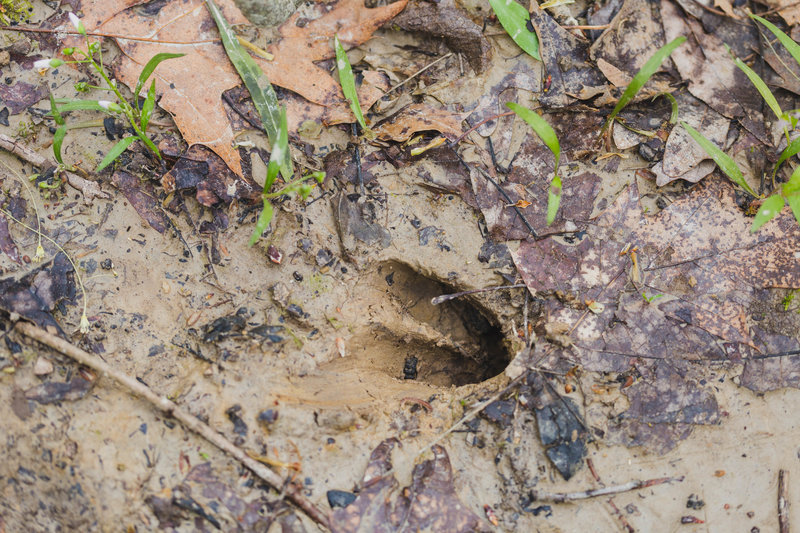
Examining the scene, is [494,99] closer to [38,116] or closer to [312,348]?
[312,348]

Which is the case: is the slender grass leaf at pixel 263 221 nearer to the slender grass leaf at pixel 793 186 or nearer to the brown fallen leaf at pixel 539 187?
the brown fallen leaf at pixel 539 187

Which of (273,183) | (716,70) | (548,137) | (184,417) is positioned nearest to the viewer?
(184,417)

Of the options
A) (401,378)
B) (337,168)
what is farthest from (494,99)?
(401,378)

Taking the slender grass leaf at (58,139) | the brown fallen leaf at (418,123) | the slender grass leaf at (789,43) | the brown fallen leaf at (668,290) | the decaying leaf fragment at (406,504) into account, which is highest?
the slender grass leaf at (58,139)

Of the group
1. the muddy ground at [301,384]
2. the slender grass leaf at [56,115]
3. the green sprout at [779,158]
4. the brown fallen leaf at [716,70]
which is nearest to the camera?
the muddy ground at [301,384]

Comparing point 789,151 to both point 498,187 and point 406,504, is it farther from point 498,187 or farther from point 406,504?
point 406,504

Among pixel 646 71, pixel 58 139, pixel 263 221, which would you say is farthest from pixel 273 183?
pixel 646 71

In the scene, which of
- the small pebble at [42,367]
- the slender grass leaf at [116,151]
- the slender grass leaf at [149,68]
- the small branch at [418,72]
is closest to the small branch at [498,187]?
the small branch at [418,72]
